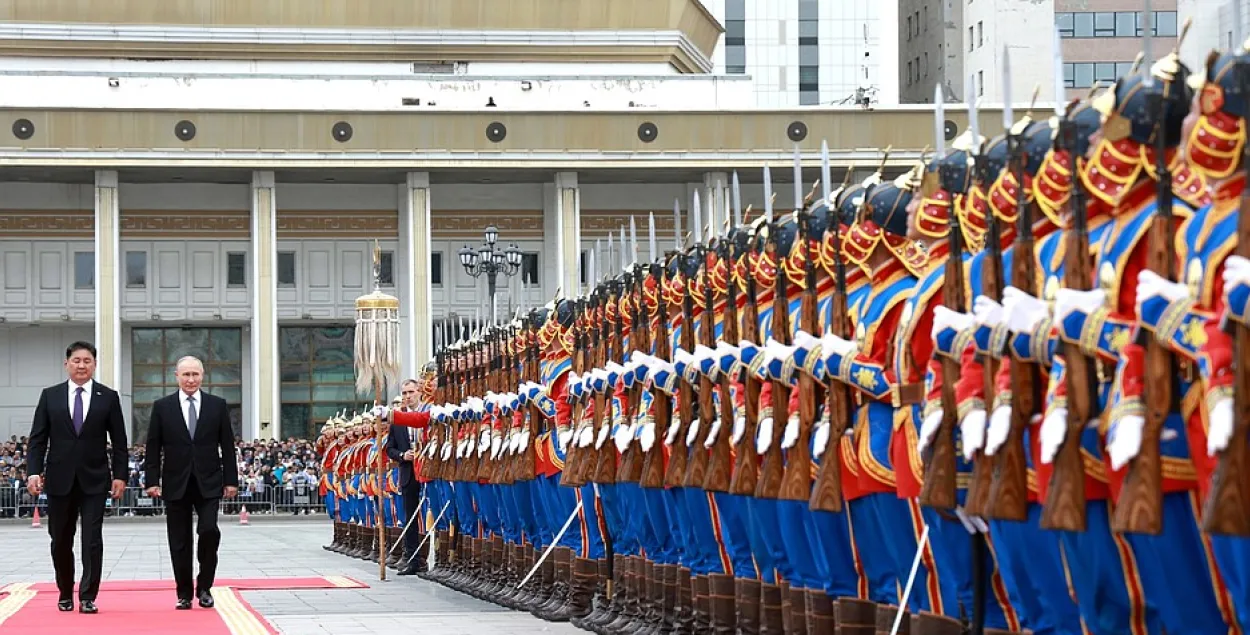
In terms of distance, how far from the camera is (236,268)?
5691 centimetres

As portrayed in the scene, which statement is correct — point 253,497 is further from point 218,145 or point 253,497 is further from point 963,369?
point 963,369

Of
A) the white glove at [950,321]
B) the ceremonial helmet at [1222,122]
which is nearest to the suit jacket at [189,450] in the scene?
the white glove at [950,321]

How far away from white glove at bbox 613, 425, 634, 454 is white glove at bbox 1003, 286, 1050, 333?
4850mm

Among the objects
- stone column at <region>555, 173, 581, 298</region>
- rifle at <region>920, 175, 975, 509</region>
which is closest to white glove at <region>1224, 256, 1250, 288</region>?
rifle at <region>920, 175, 975, 509</region>

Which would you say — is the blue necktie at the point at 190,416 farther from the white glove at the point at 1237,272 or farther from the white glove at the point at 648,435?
the white glove at the point at 1237,272

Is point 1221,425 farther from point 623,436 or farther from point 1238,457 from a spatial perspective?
point 623,436

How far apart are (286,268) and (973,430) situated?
51065 mm

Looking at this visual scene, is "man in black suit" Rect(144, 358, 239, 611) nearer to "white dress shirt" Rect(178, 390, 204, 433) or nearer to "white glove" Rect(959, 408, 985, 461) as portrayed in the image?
"white dress shirt" Rect(178, 390, 204, 433)

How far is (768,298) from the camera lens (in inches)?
389

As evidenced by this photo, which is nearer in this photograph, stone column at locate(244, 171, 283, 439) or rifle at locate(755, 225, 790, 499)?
rifle at locate(755, 225, 790, 499)

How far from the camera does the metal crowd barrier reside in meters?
42.8

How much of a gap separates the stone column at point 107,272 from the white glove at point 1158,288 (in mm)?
49662

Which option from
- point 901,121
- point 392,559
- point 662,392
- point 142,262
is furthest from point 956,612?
point 142,262

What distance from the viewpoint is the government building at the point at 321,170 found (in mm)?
53188
